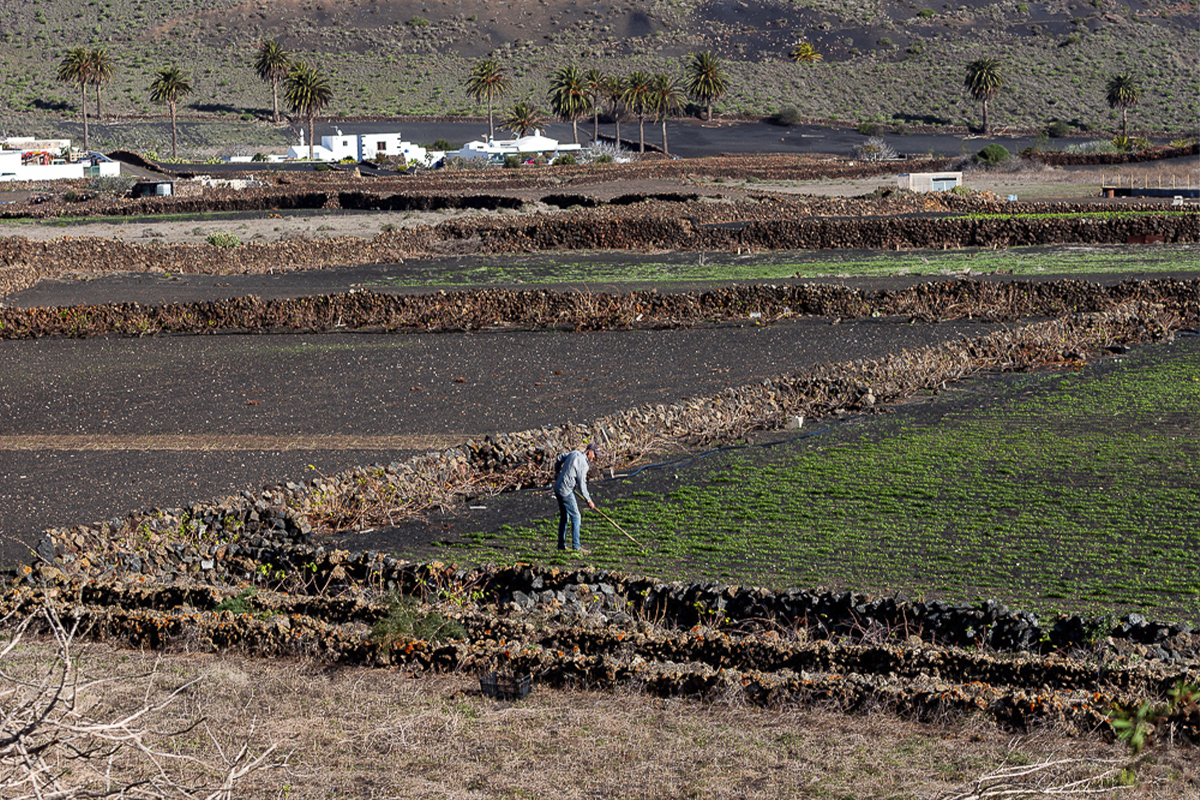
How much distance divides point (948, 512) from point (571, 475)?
4053mm

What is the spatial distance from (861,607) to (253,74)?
147 meters

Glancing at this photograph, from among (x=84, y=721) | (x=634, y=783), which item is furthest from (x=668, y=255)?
(x=84, y=721)

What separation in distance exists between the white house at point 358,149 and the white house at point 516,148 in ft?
10.7

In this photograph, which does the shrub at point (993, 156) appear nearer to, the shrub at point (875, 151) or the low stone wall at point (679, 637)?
the shrub at point (875, 151)

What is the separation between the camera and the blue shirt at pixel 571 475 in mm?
13453

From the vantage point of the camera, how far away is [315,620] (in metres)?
10.5

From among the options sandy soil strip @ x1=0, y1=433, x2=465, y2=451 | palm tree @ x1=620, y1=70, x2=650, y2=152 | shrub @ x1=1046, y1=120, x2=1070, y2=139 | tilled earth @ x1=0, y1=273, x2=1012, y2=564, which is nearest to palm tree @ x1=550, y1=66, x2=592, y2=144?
palm tree @ x1=620, y1=70, x2=650, y2=152

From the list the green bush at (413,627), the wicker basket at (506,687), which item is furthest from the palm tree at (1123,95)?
the wicker basket at (506,687)

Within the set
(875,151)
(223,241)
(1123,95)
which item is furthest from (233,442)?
(1123,95)

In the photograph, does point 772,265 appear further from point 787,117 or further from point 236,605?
point 787,117

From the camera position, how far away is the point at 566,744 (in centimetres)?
846

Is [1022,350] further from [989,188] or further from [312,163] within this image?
[312,163]

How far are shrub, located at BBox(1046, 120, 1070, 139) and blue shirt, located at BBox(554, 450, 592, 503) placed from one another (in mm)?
108959

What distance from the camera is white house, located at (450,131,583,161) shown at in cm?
10150
